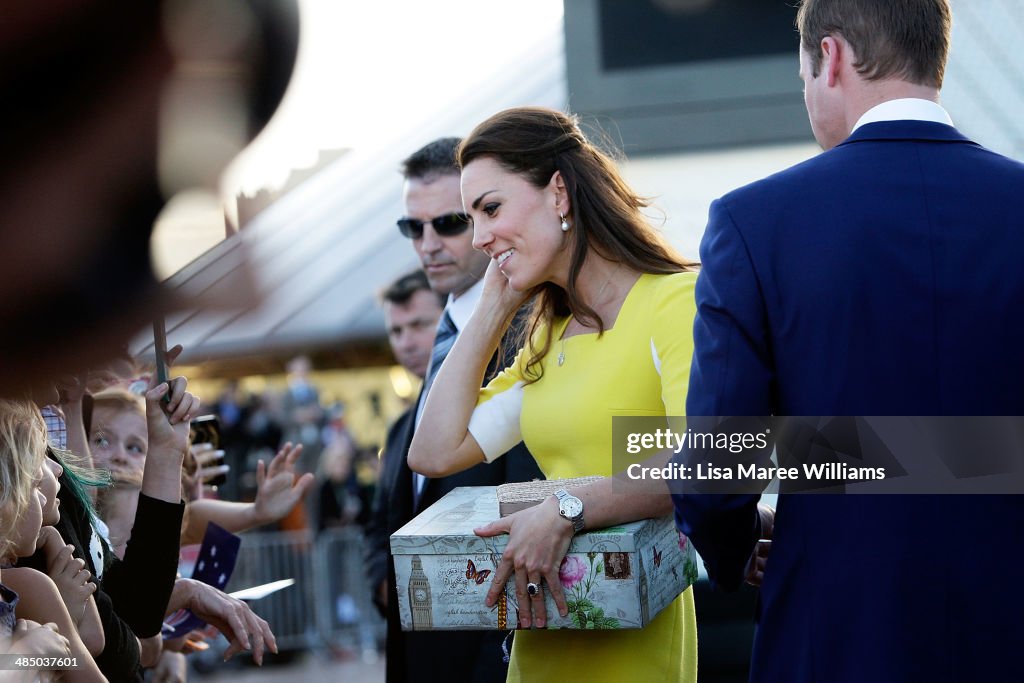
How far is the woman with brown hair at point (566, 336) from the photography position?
6.70 ft

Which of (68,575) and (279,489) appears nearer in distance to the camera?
(68,575)

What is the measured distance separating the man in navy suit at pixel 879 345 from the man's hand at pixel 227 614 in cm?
148

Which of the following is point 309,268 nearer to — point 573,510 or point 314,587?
point 314,587

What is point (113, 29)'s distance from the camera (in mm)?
1365

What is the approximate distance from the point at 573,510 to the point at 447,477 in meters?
1.05

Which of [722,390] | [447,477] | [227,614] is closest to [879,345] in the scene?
[722,390]

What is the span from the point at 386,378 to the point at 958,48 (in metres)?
11.7

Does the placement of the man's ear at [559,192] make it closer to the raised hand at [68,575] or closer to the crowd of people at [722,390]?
the crowd of people at [722,390]

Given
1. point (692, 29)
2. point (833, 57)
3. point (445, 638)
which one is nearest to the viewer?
point (833, 57)

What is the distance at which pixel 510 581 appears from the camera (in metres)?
1.88

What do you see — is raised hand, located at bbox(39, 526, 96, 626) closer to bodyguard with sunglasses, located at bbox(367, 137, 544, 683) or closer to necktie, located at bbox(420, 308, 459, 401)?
bodyguard with sunglasses, located at bbox(367, 137, 544, 683)

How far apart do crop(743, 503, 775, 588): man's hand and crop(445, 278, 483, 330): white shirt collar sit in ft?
4.41

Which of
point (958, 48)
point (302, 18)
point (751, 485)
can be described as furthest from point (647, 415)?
point (958, 48)

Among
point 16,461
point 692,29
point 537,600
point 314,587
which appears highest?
point 692,29
